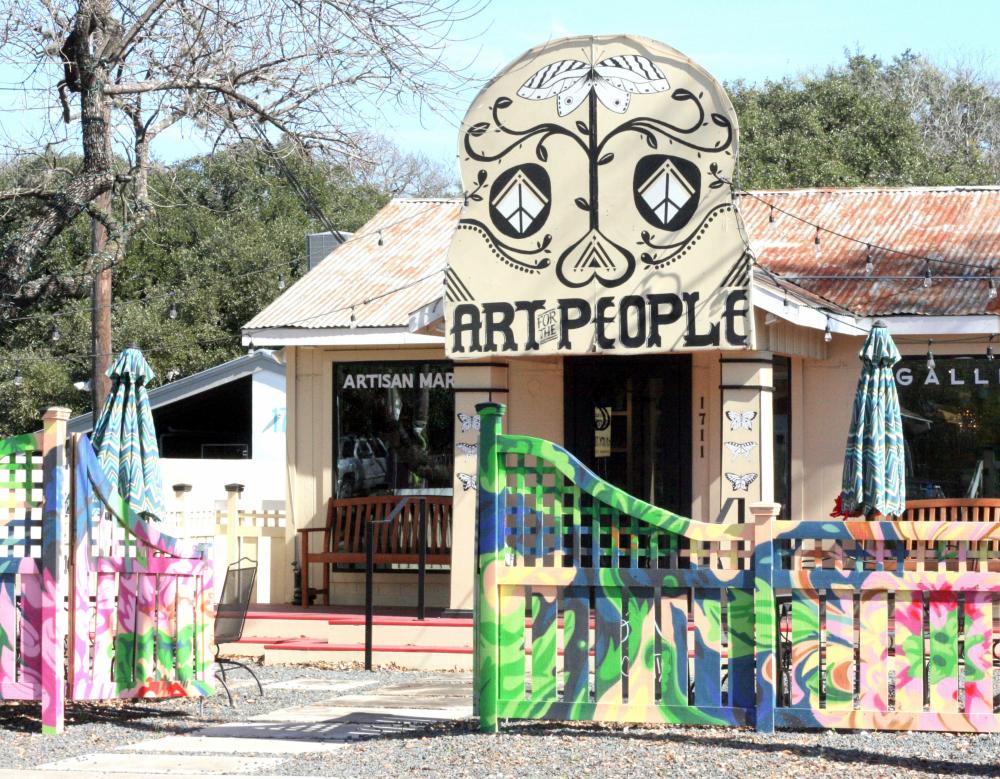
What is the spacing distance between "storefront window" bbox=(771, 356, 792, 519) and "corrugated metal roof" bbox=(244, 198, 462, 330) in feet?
11.6

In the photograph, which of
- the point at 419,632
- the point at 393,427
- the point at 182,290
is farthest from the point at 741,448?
the point at 182,290

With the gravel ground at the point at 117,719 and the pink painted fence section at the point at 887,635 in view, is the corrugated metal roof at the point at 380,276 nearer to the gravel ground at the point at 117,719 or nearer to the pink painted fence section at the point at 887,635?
the gravel ground at the point at 117,719

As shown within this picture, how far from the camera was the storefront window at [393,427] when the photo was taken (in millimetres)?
15281

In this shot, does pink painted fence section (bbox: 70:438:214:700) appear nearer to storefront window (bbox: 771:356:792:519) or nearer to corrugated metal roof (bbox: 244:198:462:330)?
corrugated metal roof (bbox: 244:198:462:330)

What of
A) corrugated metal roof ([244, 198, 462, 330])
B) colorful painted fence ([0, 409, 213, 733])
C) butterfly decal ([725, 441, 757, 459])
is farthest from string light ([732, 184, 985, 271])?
colorful painted fence ([0, 409, 213, 733])

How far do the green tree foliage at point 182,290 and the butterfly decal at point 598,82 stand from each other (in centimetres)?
1967

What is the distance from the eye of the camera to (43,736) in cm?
823

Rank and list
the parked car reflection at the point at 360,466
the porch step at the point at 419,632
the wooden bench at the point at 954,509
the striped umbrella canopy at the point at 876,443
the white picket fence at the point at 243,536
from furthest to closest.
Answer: the parked car reflection at the point at 360,466
the white picket fence at the point at 243,536
the wooden bench at the point at 954,509
the porch step at the point at 419,632
the striped umbrella canopy at the point at 876,443

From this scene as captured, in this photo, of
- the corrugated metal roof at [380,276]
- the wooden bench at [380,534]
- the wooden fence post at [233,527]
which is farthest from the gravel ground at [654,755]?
the wooden fence post at [233,527]

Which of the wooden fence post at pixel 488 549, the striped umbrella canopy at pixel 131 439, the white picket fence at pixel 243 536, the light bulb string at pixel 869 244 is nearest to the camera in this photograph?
the wooden fence post at pixel 488 549

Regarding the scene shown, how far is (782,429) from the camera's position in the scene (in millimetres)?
14242

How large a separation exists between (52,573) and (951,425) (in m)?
9.20

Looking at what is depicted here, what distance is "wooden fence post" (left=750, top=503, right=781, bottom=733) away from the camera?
299 inches

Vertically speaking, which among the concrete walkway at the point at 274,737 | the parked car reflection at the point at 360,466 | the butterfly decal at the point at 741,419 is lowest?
the concrete walkway at the point at 274,737
